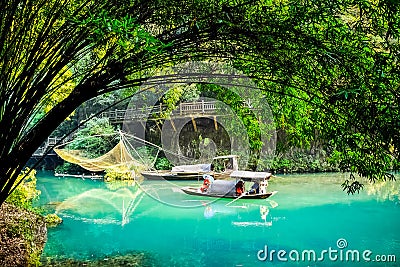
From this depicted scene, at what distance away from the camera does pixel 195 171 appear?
8312mm

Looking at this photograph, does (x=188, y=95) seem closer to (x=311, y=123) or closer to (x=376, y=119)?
(x=311, y=123)

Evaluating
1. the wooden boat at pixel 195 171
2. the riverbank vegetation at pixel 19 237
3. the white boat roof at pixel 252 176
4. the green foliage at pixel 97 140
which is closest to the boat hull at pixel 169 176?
the wooden boat at pixel 195 171

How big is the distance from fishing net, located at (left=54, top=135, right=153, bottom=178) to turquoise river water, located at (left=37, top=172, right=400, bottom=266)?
58 centimetres

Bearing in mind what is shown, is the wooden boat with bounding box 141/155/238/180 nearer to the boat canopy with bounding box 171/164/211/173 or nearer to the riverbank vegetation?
the boat canopy with bounding box 171/164/211/173

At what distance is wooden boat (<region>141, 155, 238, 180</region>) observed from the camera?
8.04 meters

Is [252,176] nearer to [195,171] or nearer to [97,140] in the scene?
[195,171]

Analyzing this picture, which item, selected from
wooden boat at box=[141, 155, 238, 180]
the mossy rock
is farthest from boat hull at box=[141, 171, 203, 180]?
the mossy rock

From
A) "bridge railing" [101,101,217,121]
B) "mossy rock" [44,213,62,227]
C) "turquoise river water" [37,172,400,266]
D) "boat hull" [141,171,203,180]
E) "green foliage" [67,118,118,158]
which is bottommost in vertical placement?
"turquoise river water" [37,172,400,266]

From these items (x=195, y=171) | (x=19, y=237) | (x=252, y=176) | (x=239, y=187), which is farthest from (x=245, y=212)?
(x=19, y=237)

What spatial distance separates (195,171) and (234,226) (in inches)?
102

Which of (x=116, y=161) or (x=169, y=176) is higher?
(x=116, y=161)

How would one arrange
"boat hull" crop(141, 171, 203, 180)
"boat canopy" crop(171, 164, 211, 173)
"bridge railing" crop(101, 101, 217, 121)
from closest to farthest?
"boat canopy" crop(171, 164, 211, 173) < "boat hull" crop(141, 171, 203, 180) < "bridge railing" crop(101, 101, 217, 121)

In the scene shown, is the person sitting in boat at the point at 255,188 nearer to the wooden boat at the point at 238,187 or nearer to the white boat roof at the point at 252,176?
the wooden boat at the point at 238,187

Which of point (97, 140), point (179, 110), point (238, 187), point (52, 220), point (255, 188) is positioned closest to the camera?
point (52, 220)
